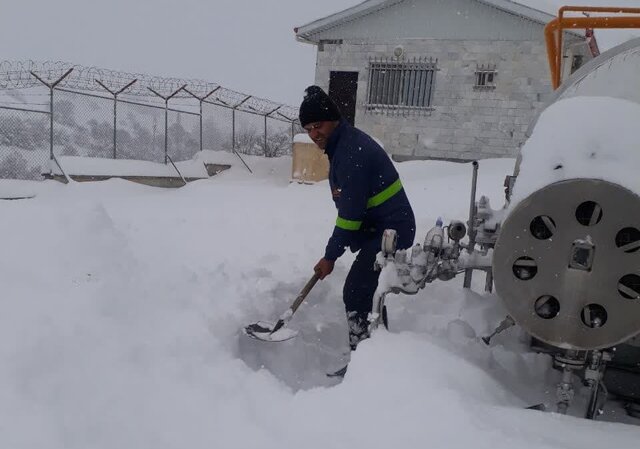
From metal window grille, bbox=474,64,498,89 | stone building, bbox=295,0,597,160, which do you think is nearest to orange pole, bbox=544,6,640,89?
stone building, bbox=295,0,597,160

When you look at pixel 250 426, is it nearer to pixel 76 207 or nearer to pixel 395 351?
pixel 395 351

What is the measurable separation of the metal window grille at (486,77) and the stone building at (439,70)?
2 centimetres

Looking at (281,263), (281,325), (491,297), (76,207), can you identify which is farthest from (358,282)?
(76,207)

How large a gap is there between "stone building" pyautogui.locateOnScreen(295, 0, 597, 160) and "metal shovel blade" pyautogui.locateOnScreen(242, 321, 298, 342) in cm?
1087

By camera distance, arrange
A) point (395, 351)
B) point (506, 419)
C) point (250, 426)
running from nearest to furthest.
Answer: point (506, 419) < point (250, 426) < point (395, 351)

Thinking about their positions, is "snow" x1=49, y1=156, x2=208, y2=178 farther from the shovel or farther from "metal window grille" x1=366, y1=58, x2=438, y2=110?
the shovel

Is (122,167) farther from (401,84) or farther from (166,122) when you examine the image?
(401,84)

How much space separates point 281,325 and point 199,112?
12.7 meters

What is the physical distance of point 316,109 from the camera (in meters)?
3.54

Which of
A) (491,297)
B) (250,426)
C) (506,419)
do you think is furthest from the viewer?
(491,297)

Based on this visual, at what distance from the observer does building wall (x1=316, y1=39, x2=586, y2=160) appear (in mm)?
12805

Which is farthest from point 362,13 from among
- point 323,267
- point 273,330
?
point 273,330

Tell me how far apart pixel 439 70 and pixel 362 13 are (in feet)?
8.23

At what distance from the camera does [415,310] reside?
404cm
